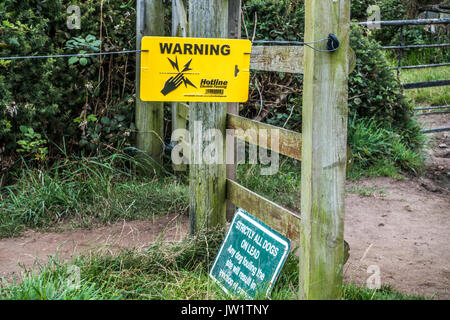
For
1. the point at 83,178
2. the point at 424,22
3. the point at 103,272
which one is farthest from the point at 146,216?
the point at 424,22

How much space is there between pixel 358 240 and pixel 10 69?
3.34 metres

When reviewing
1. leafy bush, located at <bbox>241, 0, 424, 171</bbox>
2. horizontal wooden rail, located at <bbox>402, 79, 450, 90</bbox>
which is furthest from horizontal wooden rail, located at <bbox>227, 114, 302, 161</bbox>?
horizontal wooden rail, located at <bbox>402, 79, 450, 90</bbox>

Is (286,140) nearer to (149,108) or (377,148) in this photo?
(149,108)

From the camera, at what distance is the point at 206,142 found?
3.55m

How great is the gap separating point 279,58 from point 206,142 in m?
0.86

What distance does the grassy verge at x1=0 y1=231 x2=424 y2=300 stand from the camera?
8.80 ft

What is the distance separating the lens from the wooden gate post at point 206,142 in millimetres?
3430

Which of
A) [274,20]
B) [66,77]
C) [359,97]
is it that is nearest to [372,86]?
[359,97]

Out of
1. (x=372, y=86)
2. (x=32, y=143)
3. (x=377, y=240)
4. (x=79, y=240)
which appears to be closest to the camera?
(x=79, y=240)

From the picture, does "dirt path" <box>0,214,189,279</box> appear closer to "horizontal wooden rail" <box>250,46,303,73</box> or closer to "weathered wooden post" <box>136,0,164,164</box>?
"weathered wooden post" <box>136,0,164,164</box>

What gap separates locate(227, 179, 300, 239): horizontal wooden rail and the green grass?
1.21 m

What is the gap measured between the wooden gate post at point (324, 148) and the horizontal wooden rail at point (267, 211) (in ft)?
0.75

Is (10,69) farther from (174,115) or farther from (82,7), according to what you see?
(174,115)

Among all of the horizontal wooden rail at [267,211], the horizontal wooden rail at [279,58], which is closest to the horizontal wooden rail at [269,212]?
the horizontal wooden rail at [267,211]
